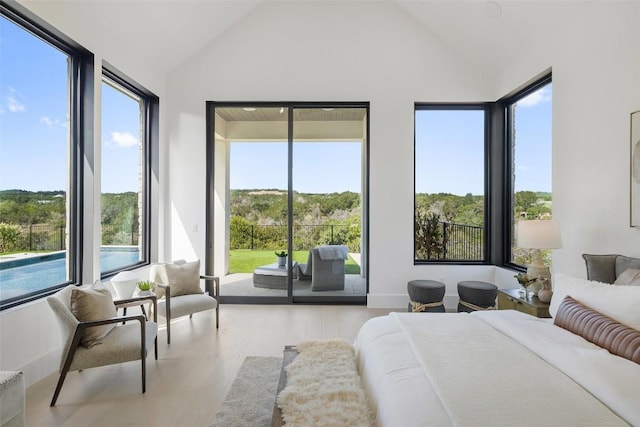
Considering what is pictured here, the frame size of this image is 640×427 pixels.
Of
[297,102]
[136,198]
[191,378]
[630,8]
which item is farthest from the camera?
[297,102]

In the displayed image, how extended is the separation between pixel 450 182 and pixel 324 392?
3954 millimetres

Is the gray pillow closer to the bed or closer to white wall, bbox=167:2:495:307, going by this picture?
the bed

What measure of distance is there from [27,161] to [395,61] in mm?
4316

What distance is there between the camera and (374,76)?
490 cm

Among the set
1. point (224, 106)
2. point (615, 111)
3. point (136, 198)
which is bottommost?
point (136, 198)

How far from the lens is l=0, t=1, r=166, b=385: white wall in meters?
2.61

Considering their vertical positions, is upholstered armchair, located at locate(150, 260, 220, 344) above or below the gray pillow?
below

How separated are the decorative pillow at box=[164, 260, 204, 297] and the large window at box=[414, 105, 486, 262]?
2978 millimetres

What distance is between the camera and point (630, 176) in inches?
105

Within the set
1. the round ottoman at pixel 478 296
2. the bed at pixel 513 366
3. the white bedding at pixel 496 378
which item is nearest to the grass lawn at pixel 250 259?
the round ottoman at pixel 478 296

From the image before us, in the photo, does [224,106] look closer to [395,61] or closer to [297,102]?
[297,102]

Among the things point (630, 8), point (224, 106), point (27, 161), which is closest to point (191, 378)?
point (27, 161)

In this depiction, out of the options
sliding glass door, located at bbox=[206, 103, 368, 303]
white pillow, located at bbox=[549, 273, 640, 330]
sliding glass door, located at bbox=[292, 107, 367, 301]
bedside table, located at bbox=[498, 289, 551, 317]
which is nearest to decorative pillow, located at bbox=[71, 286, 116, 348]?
sliding glass door, located at bbox=[206, 103, 368, 303]

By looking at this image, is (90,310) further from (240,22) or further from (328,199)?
(240,22)
